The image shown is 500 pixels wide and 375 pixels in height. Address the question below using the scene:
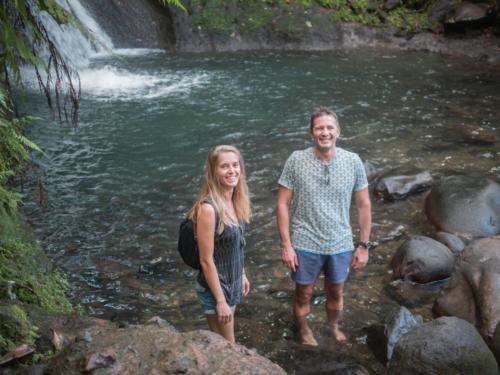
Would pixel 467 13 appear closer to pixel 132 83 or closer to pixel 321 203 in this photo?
pixel 132 83

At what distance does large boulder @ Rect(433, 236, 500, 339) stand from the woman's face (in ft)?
8.96

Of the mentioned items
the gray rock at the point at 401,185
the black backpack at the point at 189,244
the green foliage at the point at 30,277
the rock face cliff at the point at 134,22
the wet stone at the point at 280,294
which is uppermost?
the rock face cliff at the point at 134,22

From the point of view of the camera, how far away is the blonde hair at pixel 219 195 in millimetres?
3963

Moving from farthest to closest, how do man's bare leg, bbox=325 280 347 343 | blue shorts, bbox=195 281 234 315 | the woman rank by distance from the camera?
man's bare leg, bbox=325 280 347 343 < blue shorts, bbox=195 281 234 315 < the woman

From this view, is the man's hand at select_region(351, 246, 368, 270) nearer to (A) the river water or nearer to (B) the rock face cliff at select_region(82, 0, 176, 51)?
(A) the river water

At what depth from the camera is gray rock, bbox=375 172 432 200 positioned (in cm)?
858

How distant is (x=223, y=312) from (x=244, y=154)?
644cm

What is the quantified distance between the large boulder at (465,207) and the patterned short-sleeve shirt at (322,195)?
329 cm

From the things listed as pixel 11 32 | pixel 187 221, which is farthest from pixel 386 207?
pixel 11 32

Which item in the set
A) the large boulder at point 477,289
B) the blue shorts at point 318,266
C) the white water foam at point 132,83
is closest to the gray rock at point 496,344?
the large boulder at point 477,289

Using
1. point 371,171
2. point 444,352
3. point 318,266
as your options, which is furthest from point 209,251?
point 371,171

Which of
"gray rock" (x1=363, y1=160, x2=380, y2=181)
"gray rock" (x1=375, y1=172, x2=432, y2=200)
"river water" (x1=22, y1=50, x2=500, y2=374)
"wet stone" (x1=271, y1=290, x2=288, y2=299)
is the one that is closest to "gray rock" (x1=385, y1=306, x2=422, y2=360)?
"river water" (x1=22, y1=50, x2=500, y2=374)

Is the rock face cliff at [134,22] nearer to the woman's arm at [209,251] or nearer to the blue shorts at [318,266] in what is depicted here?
the blue shorts at [318,266]

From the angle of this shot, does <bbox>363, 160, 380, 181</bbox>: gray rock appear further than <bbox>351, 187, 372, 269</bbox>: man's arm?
Yes
